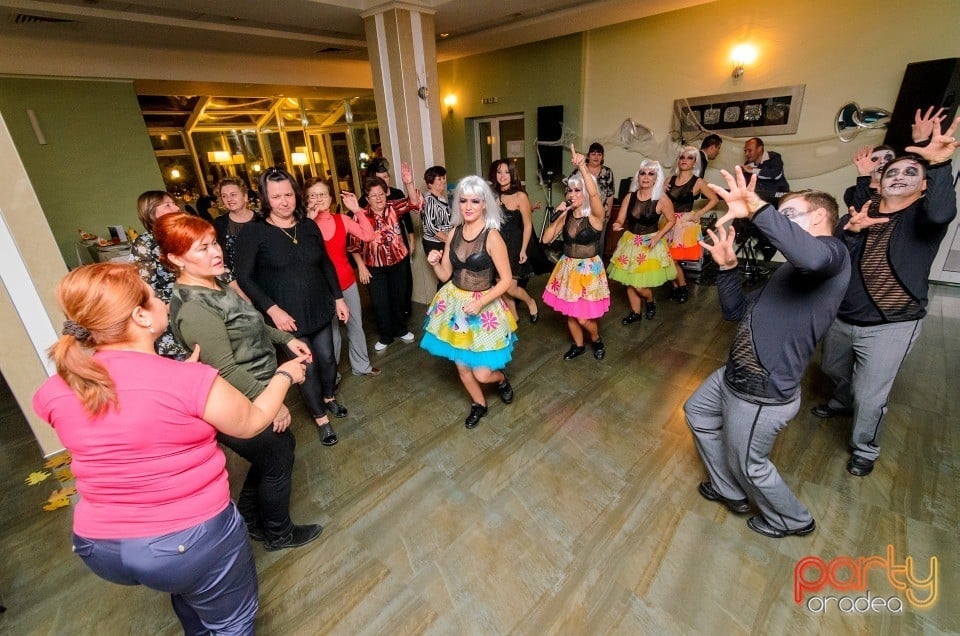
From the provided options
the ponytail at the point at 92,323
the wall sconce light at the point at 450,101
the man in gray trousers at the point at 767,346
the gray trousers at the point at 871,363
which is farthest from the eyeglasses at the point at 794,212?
→ the wall sconce light at the point at 450,101

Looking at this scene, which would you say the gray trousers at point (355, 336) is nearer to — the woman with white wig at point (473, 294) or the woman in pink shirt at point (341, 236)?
the woman in pink shirt at point (341, 236)

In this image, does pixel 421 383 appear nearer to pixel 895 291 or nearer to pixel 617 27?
pixel 895 291

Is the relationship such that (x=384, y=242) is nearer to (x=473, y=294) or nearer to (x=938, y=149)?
(x=473, y=294)

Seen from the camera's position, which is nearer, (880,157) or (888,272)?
(888,272)

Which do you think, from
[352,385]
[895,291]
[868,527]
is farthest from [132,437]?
[895,291]

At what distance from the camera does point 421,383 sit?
10.5 feet

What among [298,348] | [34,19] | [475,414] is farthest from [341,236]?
[34,19]

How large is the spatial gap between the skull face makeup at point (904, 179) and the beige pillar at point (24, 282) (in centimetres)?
421

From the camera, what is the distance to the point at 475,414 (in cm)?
270

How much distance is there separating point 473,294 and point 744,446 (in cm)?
151

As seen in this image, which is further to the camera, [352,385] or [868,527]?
[352,385]

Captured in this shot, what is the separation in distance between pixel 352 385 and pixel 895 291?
10.5 ft

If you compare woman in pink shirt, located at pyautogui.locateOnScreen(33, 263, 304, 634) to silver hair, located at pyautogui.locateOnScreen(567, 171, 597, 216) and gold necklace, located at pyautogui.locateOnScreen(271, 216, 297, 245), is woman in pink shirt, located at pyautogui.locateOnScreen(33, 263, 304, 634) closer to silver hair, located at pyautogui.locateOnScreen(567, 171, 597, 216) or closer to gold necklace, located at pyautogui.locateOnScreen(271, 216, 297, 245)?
gold necklace, located at pyautogui.locateOnScreen(271, 216, 297, 245)

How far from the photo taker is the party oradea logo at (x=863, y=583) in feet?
5.20
